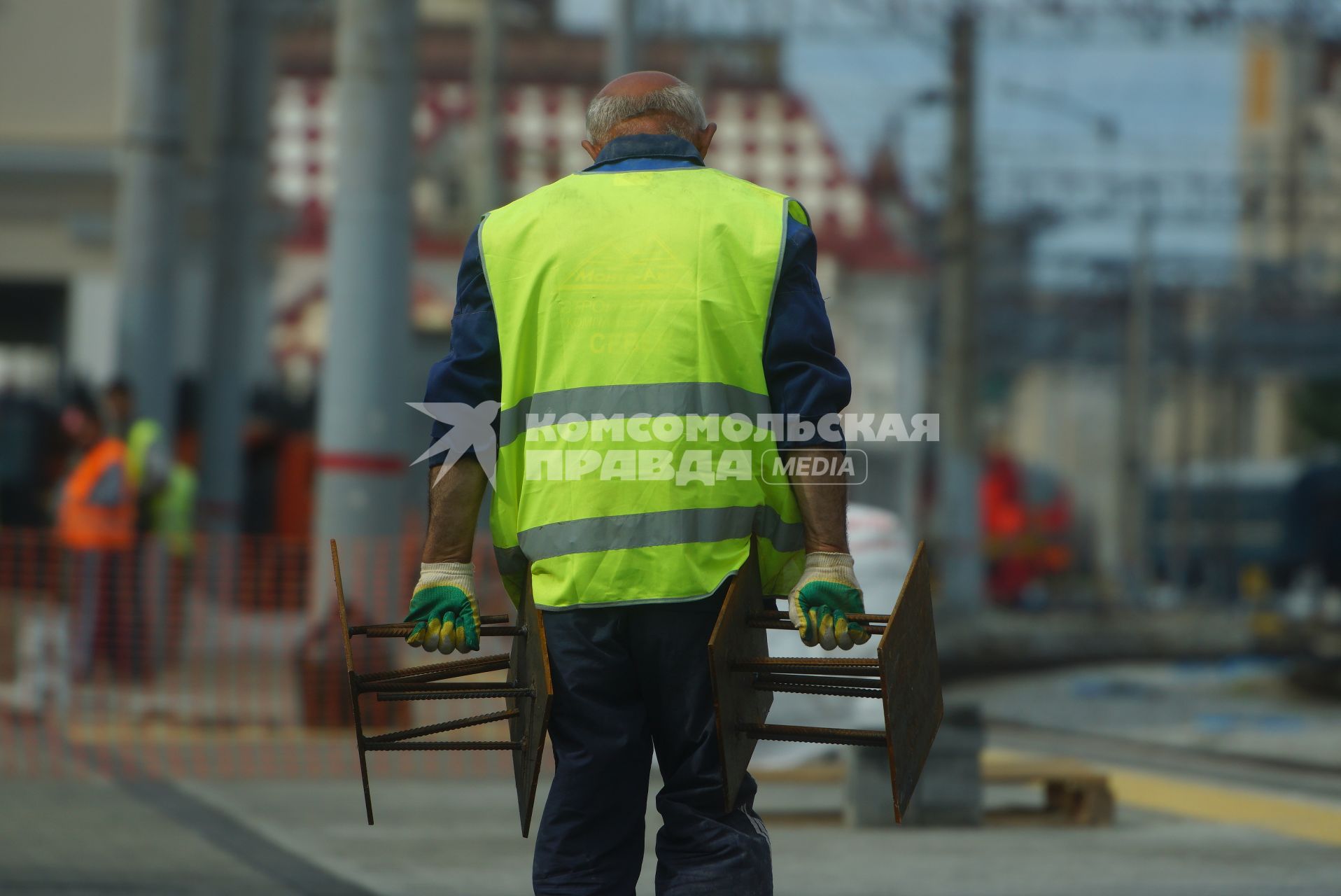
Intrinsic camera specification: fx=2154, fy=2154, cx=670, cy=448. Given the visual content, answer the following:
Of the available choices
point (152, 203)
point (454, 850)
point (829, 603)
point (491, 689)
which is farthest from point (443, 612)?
point (152, 203)

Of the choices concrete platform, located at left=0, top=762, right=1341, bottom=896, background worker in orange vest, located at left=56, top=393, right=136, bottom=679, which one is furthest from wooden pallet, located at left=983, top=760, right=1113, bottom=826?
background worker in orange vest, located at left=56, top=393, right=136, bottom=679

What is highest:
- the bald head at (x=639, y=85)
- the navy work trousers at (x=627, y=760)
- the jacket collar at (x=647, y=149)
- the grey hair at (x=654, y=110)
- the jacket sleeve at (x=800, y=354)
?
the bald head at (x=639, y=85)

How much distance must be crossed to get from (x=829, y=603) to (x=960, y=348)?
2086cm

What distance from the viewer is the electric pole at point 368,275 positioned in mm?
11234

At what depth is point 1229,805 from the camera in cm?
920

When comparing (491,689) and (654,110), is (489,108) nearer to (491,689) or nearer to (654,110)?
(654,110)

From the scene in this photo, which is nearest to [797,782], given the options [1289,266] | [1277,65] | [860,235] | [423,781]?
[423,781]

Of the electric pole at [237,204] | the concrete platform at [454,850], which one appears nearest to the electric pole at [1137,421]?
the electric pole at [237,204]

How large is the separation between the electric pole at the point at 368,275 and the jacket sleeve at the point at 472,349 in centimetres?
717

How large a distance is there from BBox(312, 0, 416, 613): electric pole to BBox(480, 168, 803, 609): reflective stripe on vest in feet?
23.5

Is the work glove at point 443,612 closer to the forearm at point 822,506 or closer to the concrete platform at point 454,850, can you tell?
the forearm at point 822,506

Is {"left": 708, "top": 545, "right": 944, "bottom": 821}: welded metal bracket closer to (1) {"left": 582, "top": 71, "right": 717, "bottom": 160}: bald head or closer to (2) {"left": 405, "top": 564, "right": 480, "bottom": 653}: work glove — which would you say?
(2) {"left": 405, "top": 564, "right": 480, "bottom": 653}: work glove

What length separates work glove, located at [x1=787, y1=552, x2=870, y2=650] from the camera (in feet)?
13.2

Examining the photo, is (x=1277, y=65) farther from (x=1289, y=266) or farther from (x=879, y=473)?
(x=879, y=473)
